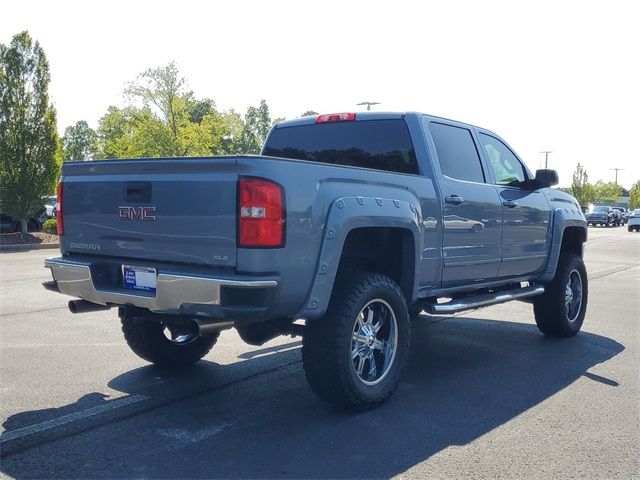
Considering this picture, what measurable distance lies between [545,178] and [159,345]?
3955 millimetres

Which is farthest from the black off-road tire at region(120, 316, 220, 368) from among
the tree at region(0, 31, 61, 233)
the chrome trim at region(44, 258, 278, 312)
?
the tree at region(0, 31, 61, 233)

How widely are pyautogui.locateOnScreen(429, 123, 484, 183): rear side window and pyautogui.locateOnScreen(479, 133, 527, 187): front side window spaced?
28 centimetres

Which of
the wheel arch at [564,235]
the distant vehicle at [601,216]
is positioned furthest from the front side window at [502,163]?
the distant vehicle at [601,216]

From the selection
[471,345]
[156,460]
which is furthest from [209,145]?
[156,460]

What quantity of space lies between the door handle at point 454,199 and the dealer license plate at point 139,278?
7.78ft

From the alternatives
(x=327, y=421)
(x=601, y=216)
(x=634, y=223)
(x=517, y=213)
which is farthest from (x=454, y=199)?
(x=601, y=216)

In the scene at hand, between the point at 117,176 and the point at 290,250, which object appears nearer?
the point at 290,250

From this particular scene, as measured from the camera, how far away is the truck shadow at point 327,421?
11.3 ft

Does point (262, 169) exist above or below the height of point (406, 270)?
above

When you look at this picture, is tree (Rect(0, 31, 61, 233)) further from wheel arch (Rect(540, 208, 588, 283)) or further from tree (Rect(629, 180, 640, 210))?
tree (Rect(629, 180, 640, 210))

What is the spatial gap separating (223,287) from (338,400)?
1170 mm

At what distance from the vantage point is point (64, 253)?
15.2 feet

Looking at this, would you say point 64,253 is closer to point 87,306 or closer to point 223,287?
point 87,306

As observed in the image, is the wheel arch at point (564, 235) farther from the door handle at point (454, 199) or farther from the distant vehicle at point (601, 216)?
the distant vehicle at point (601, 216)
